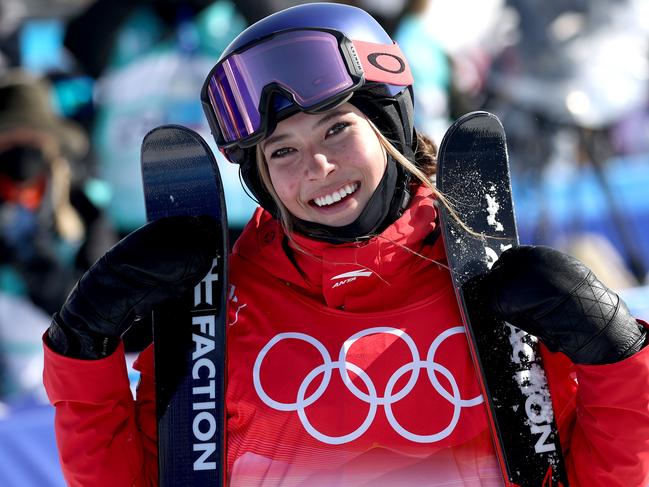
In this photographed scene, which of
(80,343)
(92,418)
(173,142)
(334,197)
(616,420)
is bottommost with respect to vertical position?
(616,420)

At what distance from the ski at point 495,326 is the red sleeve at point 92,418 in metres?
0.75

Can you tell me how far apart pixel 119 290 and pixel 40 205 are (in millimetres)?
4214

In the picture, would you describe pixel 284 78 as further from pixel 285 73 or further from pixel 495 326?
pixel 495 326

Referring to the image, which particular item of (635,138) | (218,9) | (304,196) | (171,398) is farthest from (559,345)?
(635,138)

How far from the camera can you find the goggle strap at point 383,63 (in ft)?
7.29

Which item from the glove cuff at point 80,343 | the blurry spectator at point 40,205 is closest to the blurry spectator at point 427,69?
the blurry spectator at point 40,205

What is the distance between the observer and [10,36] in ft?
23.6

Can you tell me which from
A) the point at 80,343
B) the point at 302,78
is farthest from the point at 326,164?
the point at 80,343

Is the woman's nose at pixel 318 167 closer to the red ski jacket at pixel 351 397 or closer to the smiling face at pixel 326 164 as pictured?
the smiling face at pixel 326 164

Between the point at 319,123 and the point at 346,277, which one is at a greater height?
the point at 319,123

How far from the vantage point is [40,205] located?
6043mm

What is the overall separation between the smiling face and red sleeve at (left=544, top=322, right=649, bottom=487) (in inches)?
23.3

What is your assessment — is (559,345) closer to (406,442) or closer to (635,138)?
(406,442)

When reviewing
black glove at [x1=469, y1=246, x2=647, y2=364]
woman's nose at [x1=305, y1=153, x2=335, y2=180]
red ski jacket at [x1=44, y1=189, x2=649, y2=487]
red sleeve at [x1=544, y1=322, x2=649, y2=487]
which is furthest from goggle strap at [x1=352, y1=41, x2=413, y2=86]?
red sleeve at [x1=544, y1=322, x2=649, y2=487]
